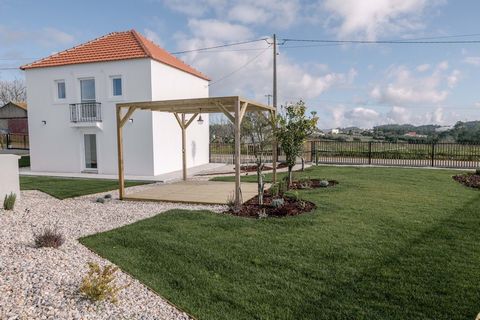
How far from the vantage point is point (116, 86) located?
52.5ft

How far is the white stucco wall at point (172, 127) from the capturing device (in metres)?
15.7

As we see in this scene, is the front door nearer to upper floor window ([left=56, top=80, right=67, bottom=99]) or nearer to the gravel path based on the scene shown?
upper floor window ([left=56, top=80, right=67, bottom=99])

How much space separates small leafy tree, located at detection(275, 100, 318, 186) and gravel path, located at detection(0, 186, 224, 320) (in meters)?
4.98

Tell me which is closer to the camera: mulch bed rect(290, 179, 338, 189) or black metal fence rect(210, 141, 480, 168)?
mulch bed rect(290, 179, 338, 189)

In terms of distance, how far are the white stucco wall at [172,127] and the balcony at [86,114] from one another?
2883mm

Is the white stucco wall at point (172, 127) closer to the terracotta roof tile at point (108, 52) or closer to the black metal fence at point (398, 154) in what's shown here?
the terracotta roof tile at point (108, 52)

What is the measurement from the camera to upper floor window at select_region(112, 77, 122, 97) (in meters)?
15.9

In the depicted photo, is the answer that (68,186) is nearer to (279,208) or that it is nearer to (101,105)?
(101,105)

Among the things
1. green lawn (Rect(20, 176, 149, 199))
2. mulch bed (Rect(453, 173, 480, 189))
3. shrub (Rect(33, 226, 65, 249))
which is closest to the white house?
green lawn (Rect(20, 176, 149, 199))

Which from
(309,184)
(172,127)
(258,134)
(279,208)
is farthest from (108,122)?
(279,208)

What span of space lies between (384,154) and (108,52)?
15.9 meters

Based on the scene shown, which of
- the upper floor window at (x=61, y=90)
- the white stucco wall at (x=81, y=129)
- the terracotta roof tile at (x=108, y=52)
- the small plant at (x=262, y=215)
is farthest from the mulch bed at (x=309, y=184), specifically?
the upper floor window at (x=61, y=90)

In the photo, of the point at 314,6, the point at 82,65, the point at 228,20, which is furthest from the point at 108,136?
the point at 314,6

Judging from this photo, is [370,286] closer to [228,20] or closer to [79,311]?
[79,311]
